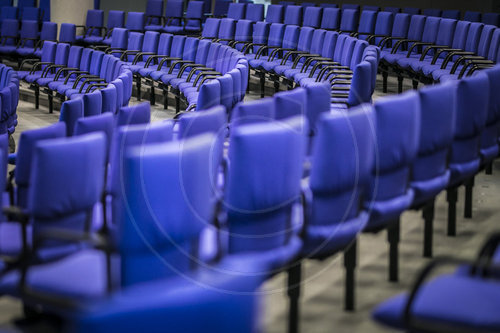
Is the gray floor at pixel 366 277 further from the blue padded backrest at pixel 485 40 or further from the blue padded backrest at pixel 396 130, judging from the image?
the blue padded backrest at pixel 485 40

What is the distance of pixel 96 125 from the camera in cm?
364

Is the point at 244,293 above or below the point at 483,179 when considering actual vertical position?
above

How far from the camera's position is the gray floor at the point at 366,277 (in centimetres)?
293

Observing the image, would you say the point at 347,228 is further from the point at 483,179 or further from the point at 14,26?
the point at 14,26

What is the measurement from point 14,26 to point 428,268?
36.9 ft

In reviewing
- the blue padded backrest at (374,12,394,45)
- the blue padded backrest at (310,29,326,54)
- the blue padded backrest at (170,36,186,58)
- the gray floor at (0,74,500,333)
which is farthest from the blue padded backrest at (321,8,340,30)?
the gray floor at (0,74,500,333)

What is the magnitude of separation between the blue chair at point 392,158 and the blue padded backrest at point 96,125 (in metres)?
1.32

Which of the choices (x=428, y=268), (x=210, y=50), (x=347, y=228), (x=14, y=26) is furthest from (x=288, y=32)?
(x=428, y=268)

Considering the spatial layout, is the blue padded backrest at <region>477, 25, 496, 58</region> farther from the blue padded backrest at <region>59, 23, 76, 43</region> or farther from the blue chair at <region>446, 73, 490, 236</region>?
the blue padded backrest at <region>59, 23, 76, 43</region>

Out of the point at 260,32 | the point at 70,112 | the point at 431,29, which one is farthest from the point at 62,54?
the point at 70,112

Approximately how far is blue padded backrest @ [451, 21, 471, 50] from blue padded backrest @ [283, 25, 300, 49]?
1826mm

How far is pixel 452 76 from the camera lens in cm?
660

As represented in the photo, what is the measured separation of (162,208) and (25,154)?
131cm

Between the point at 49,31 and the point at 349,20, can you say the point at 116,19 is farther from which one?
the point at 349,20
